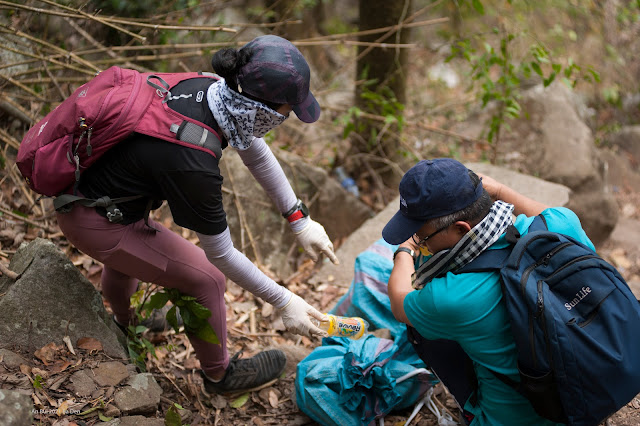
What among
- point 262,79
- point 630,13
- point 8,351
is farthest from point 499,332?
point 630,13

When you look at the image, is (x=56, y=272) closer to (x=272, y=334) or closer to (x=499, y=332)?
(x=272, y=334)

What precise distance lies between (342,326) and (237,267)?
2.03 ft

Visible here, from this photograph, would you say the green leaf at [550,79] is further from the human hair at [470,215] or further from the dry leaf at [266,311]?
the dry leaf at [266,311]

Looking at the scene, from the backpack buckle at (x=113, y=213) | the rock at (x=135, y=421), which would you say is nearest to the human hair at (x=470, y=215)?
the backpack buckle at (x=113, y=213)

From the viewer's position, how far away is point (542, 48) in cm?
436

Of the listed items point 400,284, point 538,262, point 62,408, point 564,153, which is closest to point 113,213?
point 62,408

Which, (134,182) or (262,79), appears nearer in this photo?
(262,79)

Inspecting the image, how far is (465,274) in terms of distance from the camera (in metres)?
2.01

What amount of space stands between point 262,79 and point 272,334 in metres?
2.02

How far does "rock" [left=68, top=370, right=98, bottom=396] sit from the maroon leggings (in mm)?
484

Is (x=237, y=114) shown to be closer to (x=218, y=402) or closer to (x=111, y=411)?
(x=111, y=411)

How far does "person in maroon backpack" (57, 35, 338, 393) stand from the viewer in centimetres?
199

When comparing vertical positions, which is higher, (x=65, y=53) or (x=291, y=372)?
(x=65, y=53)

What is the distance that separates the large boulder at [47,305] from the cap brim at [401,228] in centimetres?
152
